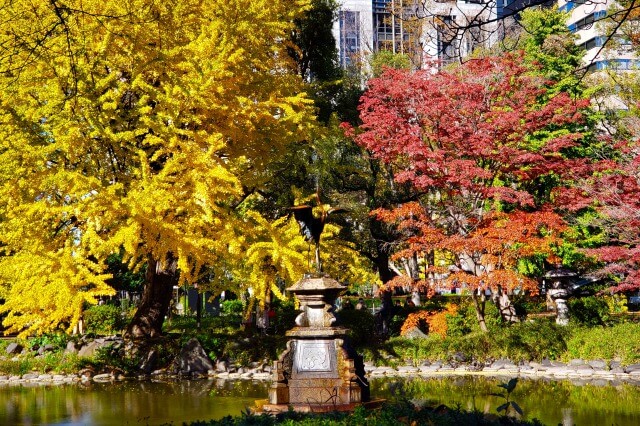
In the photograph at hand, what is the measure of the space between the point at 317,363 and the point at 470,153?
8.65 m

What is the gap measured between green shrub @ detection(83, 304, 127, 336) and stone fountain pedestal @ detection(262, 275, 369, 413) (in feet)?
48.0

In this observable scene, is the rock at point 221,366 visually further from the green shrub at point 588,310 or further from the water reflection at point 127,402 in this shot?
the green shrub at point 588,310

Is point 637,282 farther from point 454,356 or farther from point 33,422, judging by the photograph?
point 33,422

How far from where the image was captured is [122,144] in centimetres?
1391

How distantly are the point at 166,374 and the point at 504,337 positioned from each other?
8.31 m

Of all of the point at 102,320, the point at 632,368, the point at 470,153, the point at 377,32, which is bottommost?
the point at 632,368

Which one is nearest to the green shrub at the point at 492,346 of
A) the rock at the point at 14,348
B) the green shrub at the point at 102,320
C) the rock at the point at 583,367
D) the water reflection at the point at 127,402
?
the rock at the point at 583,367

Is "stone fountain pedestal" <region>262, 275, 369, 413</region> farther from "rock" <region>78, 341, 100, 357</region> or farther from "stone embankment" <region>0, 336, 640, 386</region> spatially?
"rock" <region>78, 341, 100, 357</region>

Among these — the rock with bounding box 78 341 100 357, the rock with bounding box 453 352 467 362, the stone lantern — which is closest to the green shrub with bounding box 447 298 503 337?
the stone lantern

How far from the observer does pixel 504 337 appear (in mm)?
16688

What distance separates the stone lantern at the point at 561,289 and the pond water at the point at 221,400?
5.49 meters

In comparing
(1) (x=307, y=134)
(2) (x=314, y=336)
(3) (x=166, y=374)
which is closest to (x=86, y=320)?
(3) (x=166, y=374)

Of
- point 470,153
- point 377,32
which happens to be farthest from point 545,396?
point 377,32

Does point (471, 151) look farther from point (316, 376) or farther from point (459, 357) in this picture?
point (316, 376)
